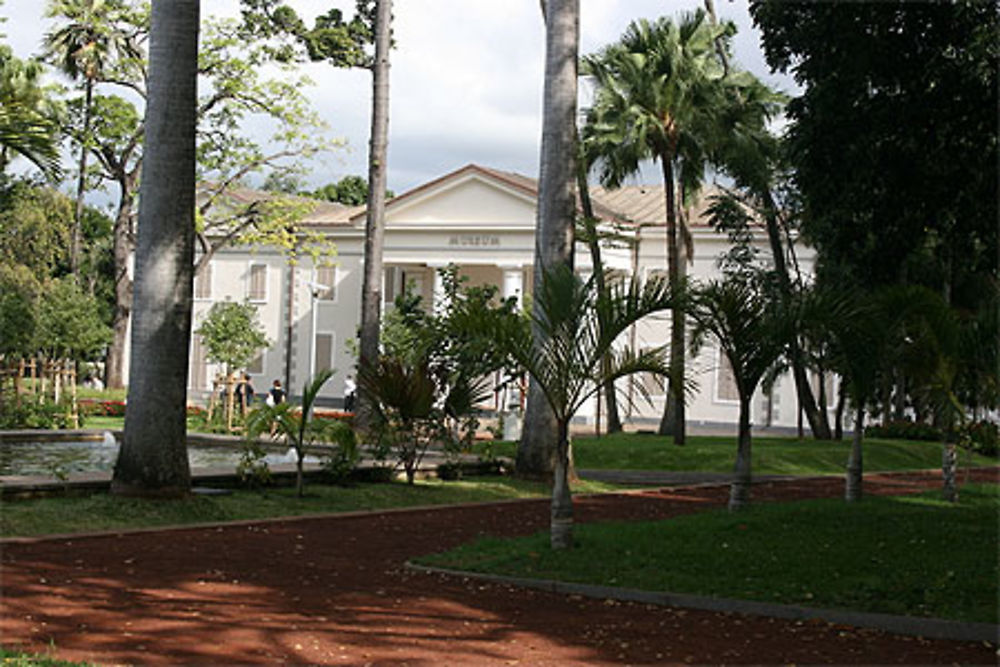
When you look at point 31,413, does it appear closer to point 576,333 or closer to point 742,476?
point 742,476

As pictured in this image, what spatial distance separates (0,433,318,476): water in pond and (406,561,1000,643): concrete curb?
298 inches

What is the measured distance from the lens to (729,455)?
23438 mm

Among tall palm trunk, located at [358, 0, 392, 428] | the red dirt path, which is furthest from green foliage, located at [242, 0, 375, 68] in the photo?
the red dirt path

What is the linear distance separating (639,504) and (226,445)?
9.10 metres

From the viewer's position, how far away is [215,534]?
38.0ft

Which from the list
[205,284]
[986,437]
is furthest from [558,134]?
[205,284]

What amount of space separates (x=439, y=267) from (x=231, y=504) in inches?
1152

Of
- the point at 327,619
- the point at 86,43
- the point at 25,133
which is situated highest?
the point at 86,43

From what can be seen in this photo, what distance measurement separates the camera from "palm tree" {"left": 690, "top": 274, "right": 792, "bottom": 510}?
42.2 ft

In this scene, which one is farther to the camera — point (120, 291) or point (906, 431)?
point (120, 291)

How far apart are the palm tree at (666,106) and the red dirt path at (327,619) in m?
16.7

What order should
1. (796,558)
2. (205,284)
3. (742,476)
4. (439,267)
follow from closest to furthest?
1. (796,558)
2. (742,476)
3. (439,267)
4. (205,284)

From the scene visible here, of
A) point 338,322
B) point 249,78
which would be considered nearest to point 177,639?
point 249,78

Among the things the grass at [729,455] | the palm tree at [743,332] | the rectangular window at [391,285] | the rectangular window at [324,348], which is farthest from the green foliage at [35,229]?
the palm tree at [743,332]
